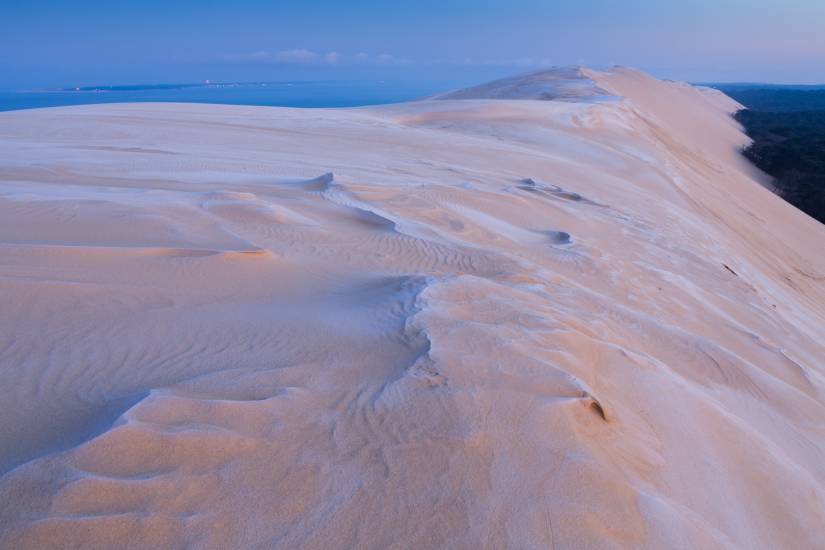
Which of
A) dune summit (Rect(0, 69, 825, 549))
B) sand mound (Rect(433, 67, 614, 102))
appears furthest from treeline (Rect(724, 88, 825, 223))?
dune summit (Rect(0, 69, 825, 549))

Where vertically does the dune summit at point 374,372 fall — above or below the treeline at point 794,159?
above

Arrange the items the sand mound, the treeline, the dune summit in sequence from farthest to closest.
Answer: the sand mound < the treeline < the dune summit

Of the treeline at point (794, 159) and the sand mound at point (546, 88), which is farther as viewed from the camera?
the sand mound at point (546, 88)

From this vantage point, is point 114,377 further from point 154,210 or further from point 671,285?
point 671,285

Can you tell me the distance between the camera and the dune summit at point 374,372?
72.2 inches

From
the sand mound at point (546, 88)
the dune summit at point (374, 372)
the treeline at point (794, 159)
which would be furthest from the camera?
the sand mound at point (546, 88)

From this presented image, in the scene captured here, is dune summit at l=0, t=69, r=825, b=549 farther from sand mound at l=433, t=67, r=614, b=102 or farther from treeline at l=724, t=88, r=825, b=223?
sand mound at l=433, t=67, r=614, b=102

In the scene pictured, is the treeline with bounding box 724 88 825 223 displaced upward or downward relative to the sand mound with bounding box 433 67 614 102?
downward

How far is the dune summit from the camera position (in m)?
1.83

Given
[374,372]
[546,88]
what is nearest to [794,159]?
[546,88]

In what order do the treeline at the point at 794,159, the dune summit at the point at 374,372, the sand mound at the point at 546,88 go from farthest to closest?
the sand mound at the point at 546,88 < the treeline at the point at 794,159 < the dune summit at the point at 374,372

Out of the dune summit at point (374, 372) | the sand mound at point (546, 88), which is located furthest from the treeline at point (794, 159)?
the dune summit at point (374, 372)

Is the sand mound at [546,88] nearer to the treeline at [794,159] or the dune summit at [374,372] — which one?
the treeline at [794,159]

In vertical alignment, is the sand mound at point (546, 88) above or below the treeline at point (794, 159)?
above
